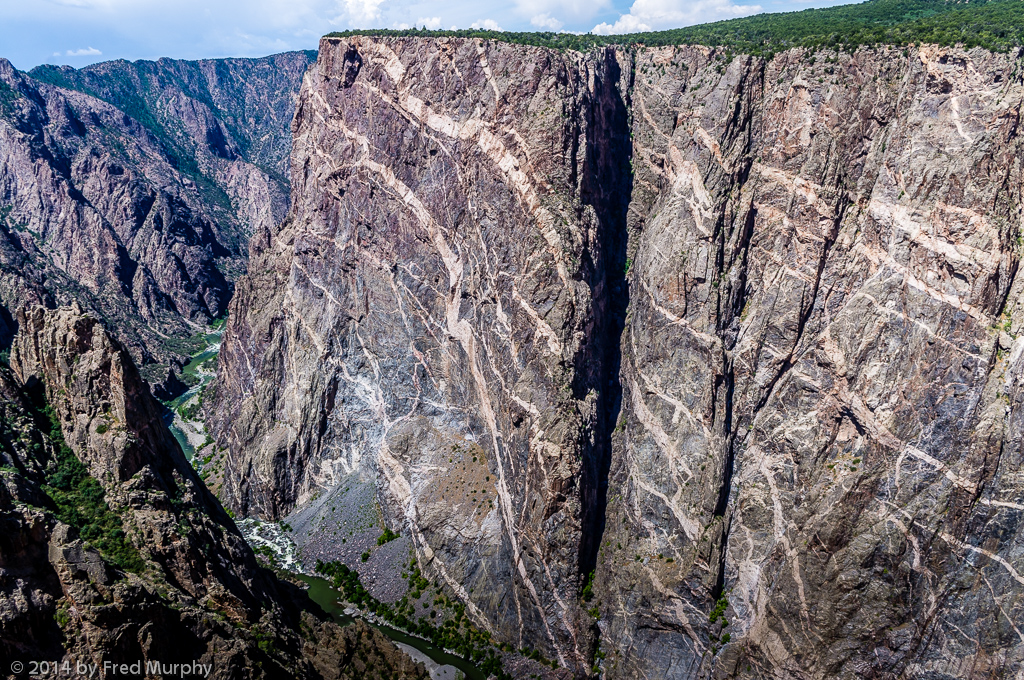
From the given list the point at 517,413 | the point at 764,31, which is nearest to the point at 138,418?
the point at 517,413

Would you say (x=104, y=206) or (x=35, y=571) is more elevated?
(x=104, y=206)

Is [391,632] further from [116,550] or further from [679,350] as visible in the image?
[679,350]

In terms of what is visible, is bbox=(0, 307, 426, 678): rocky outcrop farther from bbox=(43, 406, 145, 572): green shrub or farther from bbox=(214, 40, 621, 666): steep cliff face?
bbox=(214, 40, 621, 666): steep cliff face

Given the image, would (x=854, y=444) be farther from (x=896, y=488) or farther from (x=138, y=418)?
(x=138, y=418)

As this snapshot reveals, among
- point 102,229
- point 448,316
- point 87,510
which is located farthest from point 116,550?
point 102,229

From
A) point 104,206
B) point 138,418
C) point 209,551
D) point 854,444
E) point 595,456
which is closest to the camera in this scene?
point 209,551

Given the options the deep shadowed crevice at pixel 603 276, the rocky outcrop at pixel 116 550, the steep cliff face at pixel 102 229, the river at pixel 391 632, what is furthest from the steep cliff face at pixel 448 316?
the steep cliff face at pixel 102 229

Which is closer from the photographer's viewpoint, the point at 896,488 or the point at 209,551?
the point at 209,551
